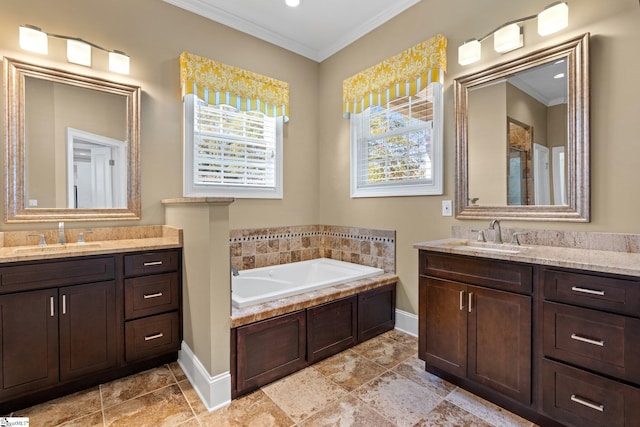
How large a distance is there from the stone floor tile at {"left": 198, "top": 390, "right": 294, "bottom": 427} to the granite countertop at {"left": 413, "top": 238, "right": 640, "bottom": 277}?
129cm

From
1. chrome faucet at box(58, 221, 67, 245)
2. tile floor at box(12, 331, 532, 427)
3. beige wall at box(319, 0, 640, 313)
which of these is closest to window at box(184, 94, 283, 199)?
beige wall at box(319, 0, 640, 313)

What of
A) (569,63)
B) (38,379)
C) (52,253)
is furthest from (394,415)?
(569,63)

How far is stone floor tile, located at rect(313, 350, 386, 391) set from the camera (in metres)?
1.97

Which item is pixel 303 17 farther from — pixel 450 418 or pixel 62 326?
pixel 450 418

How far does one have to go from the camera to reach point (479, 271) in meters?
1.73

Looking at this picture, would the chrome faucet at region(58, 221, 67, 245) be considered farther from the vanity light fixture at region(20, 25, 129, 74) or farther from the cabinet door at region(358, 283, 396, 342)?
the cabinet door at region(358, 283, 396, 342)

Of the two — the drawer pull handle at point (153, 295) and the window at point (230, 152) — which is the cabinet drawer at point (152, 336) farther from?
the window at point (230, 152)

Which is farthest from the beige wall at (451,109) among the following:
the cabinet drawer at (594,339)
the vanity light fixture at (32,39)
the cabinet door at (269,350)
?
the vanity light fixture at (32,39)

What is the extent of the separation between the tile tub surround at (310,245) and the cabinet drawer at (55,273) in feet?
3.55

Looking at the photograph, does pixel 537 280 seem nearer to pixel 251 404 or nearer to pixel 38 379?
pixel 251 404

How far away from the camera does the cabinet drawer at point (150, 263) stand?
199 cm

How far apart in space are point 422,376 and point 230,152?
246 cm

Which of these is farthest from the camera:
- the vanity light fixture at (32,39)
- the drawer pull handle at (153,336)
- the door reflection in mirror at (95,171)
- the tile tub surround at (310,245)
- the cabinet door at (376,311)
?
the tile tub surround at (310,245)

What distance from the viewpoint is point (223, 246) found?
175 cm
